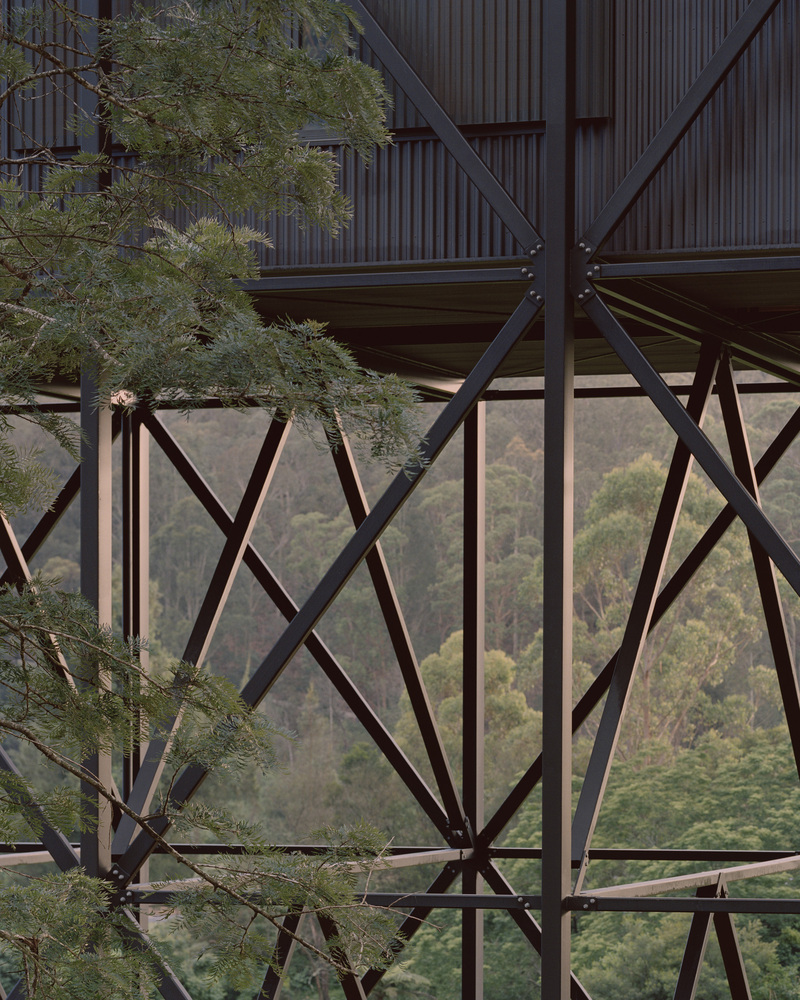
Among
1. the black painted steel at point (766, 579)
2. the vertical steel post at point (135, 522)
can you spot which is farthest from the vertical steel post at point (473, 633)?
the vertical steel post at point (135, 522)

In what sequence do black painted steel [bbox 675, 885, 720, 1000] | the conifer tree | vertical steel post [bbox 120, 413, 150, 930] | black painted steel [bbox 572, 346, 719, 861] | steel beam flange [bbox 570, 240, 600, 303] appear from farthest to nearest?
black painted steel [bbox 675, 885, 720, 1000], vertical steel post [bbox 120, 413, 150, 930], black painted steel [bbox 572, 346, 719, 861], steel beam flange [bbox 570, 240, 600, 303], the conifer tree

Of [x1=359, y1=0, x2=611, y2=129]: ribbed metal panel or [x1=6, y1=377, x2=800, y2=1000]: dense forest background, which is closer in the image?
[x1=359, y1=0, x2=611, y2=129]: ribbed metal panel

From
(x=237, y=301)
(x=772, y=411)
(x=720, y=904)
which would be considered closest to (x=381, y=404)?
(x=237, y=301)

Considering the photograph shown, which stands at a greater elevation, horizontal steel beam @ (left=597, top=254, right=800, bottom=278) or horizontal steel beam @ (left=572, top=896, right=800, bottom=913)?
horizontal steel beam @ (left=597, top=254, right=800, bottom=278)

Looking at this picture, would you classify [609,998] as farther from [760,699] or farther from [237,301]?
[237,301]

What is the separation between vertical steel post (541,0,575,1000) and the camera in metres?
6.15

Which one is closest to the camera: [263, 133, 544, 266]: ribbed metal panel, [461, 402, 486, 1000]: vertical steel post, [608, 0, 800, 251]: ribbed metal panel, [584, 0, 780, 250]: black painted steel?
[584, 0, 780, 250]: black painted steel

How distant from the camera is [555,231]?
636 cm

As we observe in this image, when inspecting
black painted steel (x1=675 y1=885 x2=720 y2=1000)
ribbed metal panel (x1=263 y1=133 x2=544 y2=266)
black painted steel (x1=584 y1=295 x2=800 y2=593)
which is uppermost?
ribbed metal panel (x1=263 y1=133 x2=544 y2=266)

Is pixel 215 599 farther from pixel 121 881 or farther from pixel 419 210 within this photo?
pixel 419 210

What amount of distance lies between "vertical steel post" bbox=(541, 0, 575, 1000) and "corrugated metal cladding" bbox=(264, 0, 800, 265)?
1.68ft

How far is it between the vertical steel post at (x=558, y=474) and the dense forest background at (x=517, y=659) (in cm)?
2165

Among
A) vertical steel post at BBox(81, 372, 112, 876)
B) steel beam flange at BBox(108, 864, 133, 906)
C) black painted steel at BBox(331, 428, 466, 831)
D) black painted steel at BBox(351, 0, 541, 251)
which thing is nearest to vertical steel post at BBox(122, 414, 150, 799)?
black painted steel at BBox(331, 428, 466, 831)

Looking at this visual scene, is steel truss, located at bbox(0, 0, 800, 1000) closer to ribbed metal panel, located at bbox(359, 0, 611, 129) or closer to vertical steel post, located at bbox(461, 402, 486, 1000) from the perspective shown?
ribbed metal panel, located at bbox(359, 0, 611, 129)
